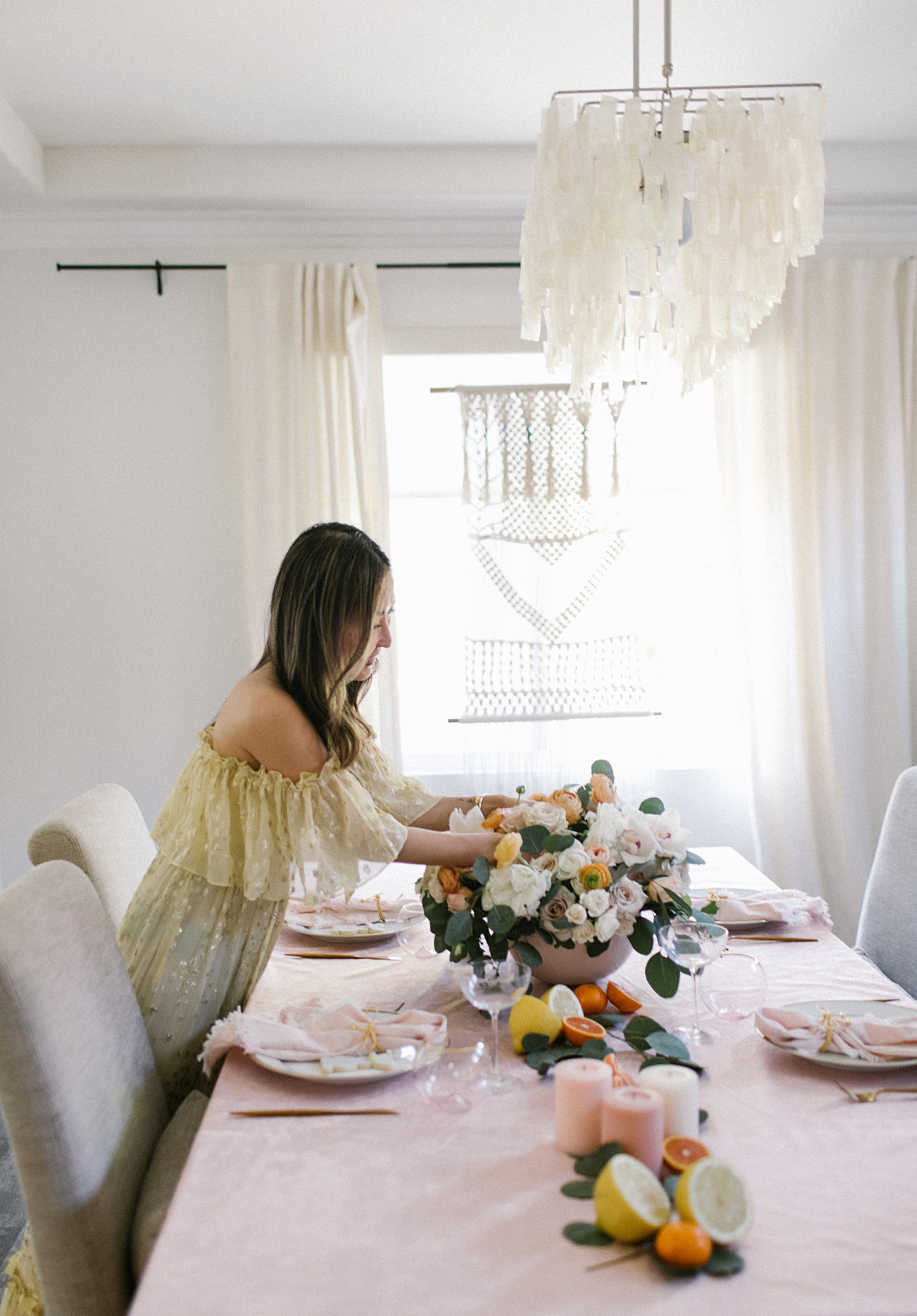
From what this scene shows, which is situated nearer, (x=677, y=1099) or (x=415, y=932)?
(x=677, y=1099)

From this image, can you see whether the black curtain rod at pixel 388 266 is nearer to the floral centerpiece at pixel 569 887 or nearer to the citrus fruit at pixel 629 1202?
the floral centerpiece at pixel 569 887

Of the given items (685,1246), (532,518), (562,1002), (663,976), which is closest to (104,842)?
(562,1002)

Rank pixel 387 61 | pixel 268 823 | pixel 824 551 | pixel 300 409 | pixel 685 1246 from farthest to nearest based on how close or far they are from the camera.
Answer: pixel 824 551 → pixel 300 409 → pixel 387 61 → pixel 268 823 → pixel 685 1246

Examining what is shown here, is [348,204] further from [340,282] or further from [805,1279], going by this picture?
[805,1279]

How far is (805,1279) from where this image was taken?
36.4 inches

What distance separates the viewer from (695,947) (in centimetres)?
143

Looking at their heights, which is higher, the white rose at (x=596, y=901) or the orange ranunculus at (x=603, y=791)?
the orange ranunculus at (x=603, y=791)

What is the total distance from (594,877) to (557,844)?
0.26 ft

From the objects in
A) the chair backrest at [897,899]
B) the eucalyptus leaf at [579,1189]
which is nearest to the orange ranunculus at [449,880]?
the eucalyptus leaf at [579,1189]

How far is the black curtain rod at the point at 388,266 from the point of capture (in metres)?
3.38

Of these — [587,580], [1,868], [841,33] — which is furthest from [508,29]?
[1,868]

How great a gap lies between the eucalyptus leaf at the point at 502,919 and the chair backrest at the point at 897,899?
1022mm

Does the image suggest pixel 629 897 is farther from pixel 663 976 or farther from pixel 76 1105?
pixel 76 1105

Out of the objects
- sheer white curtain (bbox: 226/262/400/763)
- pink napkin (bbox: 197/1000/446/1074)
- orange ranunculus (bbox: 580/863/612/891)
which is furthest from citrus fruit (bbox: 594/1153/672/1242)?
sheer white curtain (bbox: 226/262/400/763)
